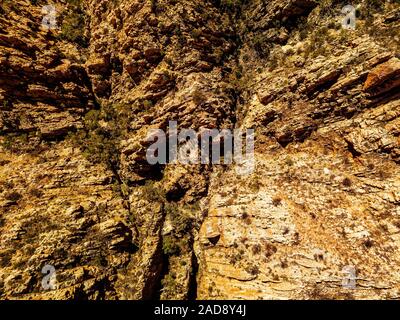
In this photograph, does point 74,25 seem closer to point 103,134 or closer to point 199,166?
point 103,134

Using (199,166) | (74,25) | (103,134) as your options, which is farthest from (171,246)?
(74,25)

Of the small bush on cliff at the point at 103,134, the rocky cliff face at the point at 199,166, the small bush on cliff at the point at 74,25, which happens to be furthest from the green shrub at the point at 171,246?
the small bush on cliff at the point at 74,25

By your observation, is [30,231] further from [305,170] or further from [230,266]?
[305,170]

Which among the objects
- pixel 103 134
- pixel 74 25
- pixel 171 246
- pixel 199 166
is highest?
pixel 74 25

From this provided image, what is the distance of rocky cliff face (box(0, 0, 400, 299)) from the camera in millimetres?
12516

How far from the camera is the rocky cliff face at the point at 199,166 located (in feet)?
41.1

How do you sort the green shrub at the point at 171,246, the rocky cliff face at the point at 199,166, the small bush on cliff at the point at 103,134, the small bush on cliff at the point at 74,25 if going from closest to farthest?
1. the rocky cliff face at the point at 199,166
2. the green shrub at the point at 171,246
3. the small bush on cliff at the point at 103,134
4. the small bush on cliff at the point at 74,25

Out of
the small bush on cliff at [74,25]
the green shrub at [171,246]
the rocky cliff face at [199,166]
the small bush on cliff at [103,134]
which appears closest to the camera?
the rocky cliff face at [199,166]

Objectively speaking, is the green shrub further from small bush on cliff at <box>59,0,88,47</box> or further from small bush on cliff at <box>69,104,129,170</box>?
small bush on cliff at <box>59,0,88,47</box>

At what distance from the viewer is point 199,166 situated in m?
17.4

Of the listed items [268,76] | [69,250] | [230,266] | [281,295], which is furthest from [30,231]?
[268,76]

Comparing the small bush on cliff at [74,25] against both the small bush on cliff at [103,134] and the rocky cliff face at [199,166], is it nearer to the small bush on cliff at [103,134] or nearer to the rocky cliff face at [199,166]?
the rocky cliff face at [199,166]

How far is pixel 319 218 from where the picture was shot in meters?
13.3

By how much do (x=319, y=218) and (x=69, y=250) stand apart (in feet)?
44.1
